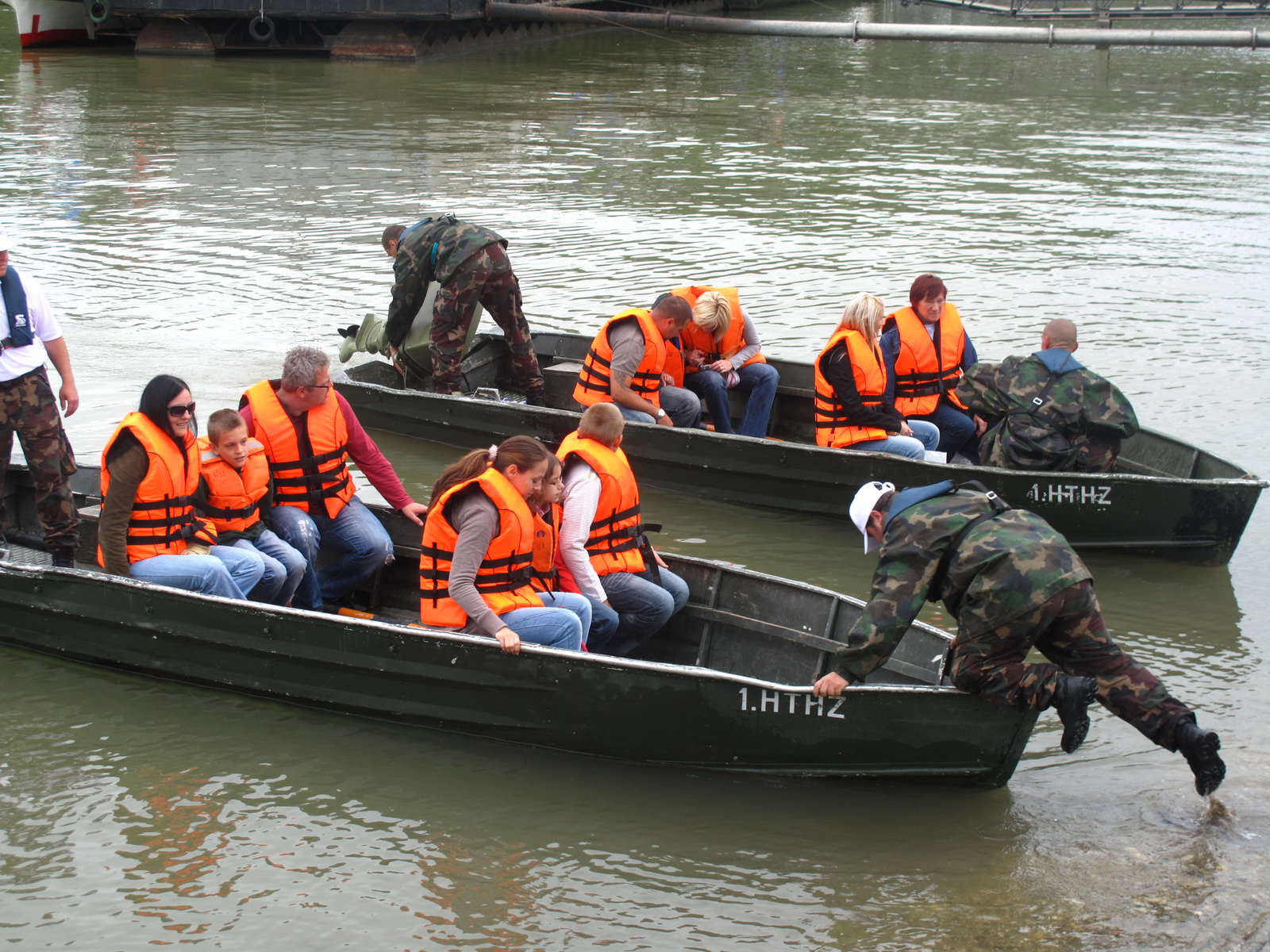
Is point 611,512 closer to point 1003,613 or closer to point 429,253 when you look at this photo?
point 1003,613

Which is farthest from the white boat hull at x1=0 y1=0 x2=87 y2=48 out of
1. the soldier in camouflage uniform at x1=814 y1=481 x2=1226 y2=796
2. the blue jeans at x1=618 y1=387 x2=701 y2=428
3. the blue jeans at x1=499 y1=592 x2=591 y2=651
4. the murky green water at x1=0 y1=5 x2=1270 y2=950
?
the soldier in camouflage uniform at x1=814 y1=481 x2=1226 y2=796

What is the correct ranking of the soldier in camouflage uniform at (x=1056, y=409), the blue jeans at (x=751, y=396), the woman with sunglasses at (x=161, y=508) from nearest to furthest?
the woman with sunglasses at (x=161, y=508) → the soldier in camouflage uniform at (x=1056, y=409) → the blue jeans at (x=751, y=396)

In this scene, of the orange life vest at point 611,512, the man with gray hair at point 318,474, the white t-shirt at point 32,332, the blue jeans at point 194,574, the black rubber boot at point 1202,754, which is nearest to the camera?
the black rubber boot at point 1202,754

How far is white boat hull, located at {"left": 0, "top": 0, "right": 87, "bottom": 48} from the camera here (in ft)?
89.5

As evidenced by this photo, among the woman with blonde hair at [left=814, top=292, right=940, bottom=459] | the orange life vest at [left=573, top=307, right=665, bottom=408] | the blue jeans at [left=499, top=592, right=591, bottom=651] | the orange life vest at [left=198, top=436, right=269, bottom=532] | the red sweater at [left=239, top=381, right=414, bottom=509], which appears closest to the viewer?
the blue jeans at [left=499, top=592, right=591, bottom=651]

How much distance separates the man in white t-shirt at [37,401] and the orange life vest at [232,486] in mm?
805

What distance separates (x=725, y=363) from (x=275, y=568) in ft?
12.4

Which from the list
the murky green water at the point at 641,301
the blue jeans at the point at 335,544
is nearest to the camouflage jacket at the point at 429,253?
the murky green water at the point at 641,301

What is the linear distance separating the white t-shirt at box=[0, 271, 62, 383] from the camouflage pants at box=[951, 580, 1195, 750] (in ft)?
15.4

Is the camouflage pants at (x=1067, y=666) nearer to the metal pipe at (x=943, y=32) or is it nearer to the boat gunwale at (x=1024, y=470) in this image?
the boat gunwale at (x=1024, y=470)

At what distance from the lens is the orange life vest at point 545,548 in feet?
18.5

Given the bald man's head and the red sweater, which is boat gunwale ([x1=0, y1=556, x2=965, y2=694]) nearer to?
the red sweater

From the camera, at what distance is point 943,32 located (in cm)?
2575

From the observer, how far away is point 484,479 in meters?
5.36
